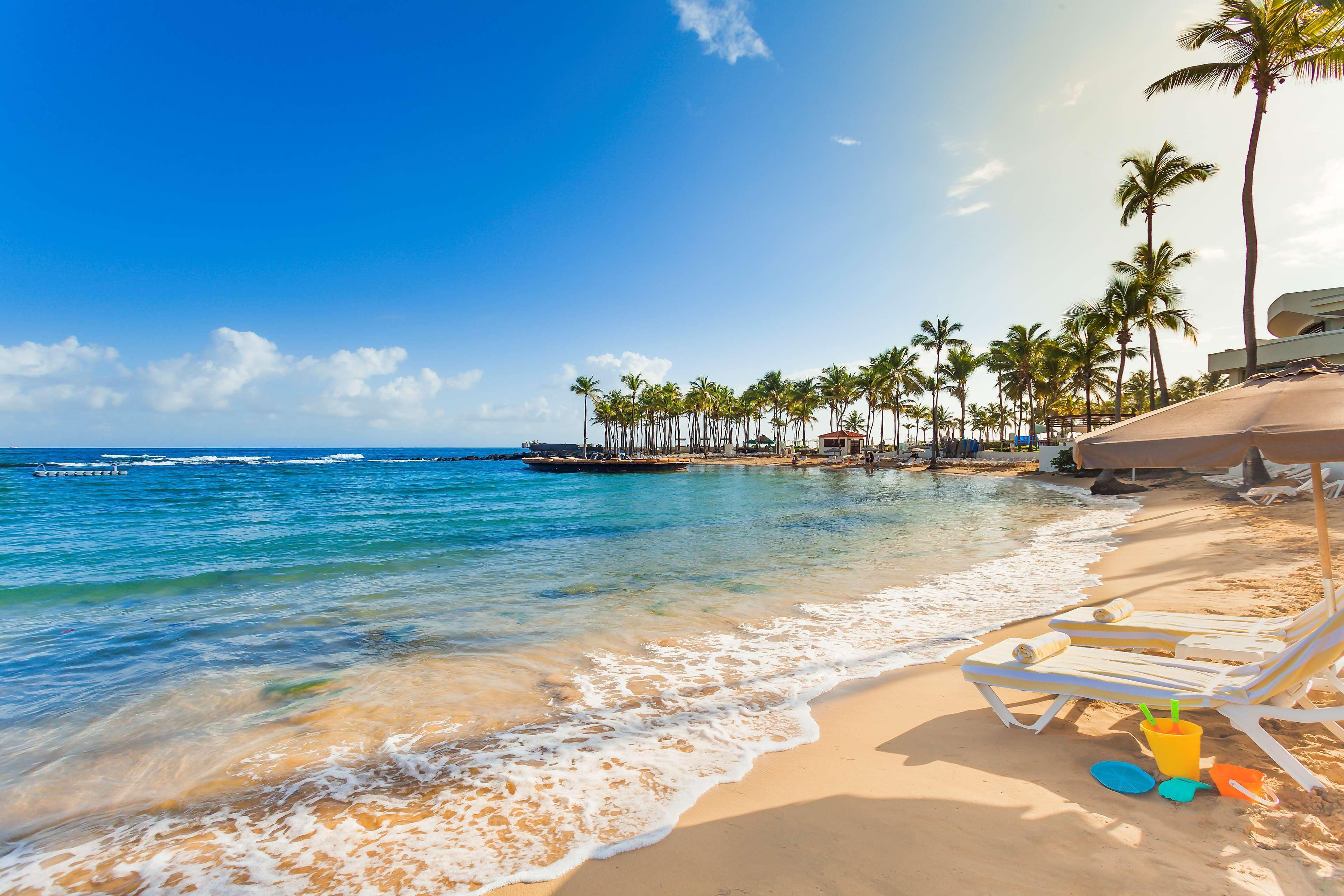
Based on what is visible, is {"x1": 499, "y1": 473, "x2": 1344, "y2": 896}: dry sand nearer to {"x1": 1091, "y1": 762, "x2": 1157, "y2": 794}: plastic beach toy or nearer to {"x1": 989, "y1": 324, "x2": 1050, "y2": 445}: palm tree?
{"x1": 1091, "y1": 762, "x2": 1157, "y2": 794}: plastic beach toy

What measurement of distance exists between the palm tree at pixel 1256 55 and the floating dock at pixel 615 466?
49.8 meters

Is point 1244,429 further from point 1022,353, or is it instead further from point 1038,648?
point 1022,353

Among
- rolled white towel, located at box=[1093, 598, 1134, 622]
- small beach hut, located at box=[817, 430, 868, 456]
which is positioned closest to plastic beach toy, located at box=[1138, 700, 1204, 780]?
rolled white towel, located at box=[1093, 598, 1134, 622]

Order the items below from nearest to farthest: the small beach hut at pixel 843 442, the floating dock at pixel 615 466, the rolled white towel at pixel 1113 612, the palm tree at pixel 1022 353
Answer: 1. the rolled white towel at pixel 1113 612
2. the palm tree at pixel 1022 353
3. the floating dock at pixel 615 466
4. the small beach hut at pixel 843 442

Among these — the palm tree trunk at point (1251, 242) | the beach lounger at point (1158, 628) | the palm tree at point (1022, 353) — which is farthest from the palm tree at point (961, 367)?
the beach lounger at point (1158, 628)

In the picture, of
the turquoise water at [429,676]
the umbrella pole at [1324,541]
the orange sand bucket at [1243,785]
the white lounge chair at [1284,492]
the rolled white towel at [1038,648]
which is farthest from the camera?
the white lounge chair at [1284,492]

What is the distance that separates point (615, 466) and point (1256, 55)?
54174 mm

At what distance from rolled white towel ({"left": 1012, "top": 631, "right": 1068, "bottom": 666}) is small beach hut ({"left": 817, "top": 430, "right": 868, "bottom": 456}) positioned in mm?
69417

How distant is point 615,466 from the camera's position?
62.5 metres

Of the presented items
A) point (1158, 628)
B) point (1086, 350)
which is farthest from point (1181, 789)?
point (1086, 350)

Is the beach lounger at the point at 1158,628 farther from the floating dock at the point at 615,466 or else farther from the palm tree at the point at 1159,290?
the floating dock at the point at 615,466

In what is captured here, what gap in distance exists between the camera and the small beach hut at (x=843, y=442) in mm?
71500

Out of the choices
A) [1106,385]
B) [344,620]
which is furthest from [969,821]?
[1106,385]

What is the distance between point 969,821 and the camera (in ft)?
10.4
